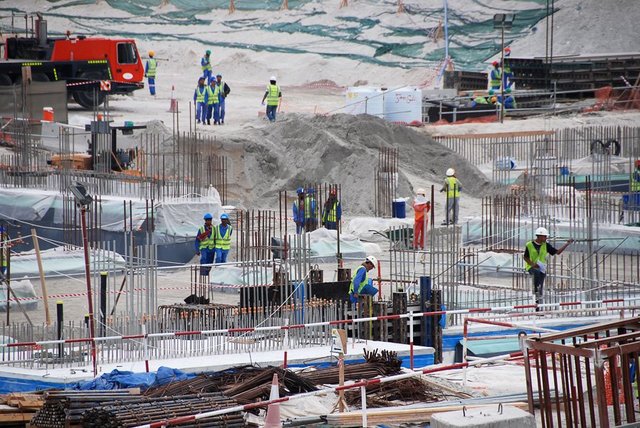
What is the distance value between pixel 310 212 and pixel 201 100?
11185mm

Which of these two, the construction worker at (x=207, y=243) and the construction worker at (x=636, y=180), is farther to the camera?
the construction worker at (x=636, y=180)

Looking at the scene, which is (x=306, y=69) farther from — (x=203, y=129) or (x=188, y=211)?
(x=188, y=211)

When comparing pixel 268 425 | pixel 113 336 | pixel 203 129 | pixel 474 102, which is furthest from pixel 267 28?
pixel 268 425

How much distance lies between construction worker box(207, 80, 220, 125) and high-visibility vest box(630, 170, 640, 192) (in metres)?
12.6

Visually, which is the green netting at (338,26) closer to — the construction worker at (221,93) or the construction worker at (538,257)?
the construction worker at (221,93)

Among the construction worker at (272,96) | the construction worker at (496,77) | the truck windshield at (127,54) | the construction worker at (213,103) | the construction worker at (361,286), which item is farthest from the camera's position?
the construction worker at (496,77)

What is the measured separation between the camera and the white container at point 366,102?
35031 mm

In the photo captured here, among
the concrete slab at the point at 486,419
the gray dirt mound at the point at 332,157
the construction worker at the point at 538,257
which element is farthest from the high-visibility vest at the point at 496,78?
the concrete slab at the point at 486,419

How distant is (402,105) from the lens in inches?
1399

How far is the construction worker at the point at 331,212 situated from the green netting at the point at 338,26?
24.5 meters

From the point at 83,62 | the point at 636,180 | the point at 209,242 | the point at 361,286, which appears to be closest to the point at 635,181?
the point at 636,180

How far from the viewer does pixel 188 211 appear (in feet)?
73.3

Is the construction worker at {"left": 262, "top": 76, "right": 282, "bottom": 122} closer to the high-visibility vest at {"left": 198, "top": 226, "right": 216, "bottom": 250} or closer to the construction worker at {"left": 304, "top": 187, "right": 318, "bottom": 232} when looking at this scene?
the construction worker at {"left": 304, "top": 187, "right": 318, "bottom": 232}

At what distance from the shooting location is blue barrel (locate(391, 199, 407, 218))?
25.5 meters
